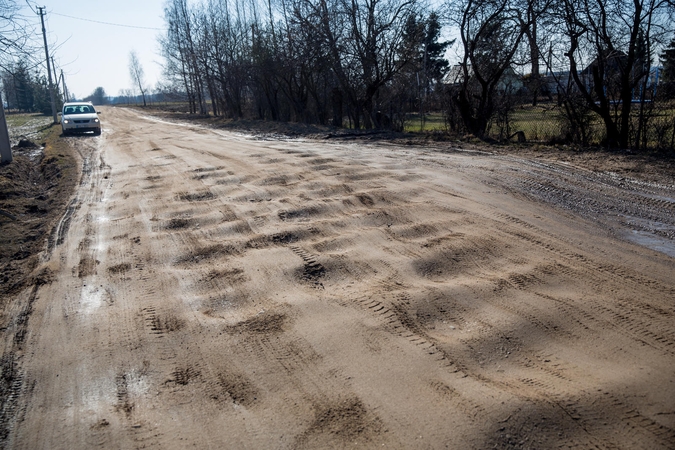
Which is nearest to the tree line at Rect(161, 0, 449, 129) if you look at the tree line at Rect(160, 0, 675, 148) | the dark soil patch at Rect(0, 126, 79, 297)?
the tree line at Rect(160, 0, 675, 148)

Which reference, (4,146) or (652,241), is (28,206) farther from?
(652,241)

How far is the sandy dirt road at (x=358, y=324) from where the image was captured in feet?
9.66

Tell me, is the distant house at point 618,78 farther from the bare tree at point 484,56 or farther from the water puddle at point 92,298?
the water puddle at point 92,298

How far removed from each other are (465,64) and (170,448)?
14.9 m

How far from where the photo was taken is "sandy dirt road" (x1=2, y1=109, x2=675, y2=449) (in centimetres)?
295

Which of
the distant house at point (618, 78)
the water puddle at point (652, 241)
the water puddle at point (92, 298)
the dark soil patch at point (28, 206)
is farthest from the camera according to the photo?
the distant house at point (618, 78)

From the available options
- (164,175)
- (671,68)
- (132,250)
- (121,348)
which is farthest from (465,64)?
(121,348)

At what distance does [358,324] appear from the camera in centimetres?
402

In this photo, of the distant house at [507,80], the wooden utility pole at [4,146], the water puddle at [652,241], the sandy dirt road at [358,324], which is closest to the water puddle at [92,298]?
the sandy dirt road at [358,324]

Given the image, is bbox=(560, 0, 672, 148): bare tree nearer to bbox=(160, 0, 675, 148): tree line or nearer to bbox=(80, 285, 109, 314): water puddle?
bbox=(160, 0, 675, 148): tree line

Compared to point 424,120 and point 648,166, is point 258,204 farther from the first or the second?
point 424,120

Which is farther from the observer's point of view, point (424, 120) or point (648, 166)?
point (424, 120)

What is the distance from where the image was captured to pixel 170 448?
2.83 metres

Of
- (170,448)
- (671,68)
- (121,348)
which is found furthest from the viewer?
(671,68)
